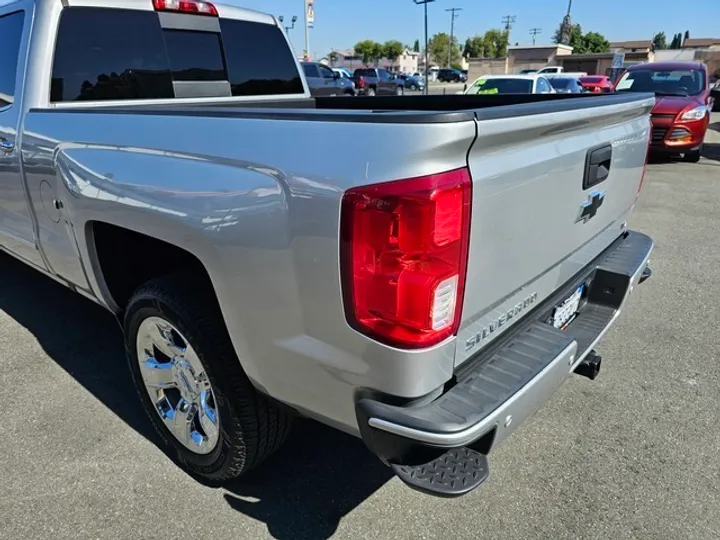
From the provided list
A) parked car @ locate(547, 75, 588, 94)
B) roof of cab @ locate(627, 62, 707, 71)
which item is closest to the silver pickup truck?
roof of cab @ locate(627, 62, 707, 71)

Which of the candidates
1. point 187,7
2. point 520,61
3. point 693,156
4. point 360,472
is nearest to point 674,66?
point 693,156

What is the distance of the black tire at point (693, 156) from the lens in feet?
35.2

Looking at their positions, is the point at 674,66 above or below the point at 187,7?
below

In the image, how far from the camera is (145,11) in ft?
11.1

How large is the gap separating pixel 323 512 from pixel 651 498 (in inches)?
54.5

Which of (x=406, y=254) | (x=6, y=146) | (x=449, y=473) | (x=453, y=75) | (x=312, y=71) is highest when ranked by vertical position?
(x=6, y=146)

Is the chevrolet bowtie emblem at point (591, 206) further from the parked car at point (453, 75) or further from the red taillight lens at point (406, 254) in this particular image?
the parked car at point (453, 75)

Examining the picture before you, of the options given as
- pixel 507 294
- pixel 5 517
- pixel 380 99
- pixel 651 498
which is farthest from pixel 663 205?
pixel 5 517

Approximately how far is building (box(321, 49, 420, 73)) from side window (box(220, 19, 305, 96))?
80.0 metres

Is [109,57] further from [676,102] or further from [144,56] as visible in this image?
[676,102]

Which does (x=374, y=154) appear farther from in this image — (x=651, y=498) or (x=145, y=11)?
(x=145, y=11)

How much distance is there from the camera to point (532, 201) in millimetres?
1894

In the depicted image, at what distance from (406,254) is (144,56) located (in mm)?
2601

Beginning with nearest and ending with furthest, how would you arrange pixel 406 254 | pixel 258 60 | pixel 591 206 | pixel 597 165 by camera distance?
1. pixel 406 254
2. pixel 597 165
3. pixel 591 206
4. pixel 258 60
